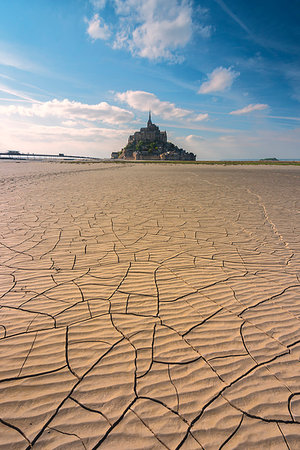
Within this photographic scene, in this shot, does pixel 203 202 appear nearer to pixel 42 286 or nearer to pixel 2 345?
pixel 42 286

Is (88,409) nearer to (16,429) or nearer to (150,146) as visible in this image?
(16,429)

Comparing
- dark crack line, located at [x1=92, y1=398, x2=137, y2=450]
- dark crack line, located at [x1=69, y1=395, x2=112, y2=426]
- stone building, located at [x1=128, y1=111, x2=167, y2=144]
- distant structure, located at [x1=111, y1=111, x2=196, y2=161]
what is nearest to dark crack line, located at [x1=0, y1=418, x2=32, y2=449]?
dark crack line, located at [x1=69, y1=395, x2=112, y2=426]

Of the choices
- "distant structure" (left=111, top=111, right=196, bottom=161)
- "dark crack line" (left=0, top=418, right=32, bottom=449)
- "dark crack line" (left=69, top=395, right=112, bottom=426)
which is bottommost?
"dark crack line" (left=0, top=418, right=32, bottom=449)

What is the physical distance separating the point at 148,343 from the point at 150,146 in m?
98.6

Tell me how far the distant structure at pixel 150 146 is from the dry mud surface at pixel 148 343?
84.6m

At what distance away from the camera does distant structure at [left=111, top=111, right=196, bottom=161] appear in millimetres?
86625

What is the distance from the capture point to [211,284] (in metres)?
2.75

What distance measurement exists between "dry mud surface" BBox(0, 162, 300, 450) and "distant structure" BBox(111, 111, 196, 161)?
278 feet

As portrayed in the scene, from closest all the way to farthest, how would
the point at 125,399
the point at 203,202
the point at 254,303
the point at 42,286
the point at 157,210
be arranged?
1. the point at 125,399
2. the point at 254,303
3. the point at 42,286
4. the point at 157,210
5. the point at 203,202

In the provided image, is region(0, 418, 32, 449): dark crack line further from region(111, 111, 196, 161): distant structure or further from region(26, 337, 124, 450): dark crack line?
region(111, 111, 196, 161): distant structure

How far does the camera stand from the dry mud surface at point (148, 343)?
1.30 metres

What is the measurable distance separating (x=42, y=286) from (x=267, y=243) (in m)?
3.98

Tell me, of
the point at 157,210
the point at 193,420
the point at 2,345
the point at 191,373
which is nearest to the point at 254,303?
the point at 191,373

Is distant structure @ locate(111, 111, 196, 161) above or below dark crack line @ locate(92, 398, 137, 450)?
above
